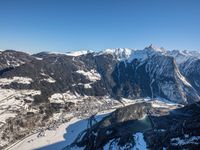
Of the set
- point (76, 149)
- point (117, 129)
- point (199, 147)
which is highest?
point (199, 147)

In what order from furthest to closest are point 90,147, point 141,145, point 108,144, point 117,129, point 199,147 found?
1. point 117,129
2. point 90,147
3. point 108,144
4. point 141,145
5. point 199,147

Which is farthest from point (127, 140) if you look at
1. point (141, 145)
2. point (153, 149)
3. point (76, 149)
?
point (76, 149)

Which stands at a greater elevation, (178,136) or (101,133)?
(178,136)

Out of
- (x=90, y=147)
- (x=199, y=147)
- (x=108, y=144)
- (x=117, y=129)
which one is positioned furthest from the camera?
(x=117, y=129)

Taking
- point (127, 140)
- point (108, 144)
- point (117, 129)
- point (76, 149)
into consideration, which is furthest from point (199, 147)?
point (76, 149)

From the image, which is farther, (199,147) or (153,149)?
(153,149)

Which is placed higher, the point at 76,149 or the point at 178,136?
the point at 178,136

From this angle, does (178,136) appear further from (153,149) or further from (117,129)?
(117,129)

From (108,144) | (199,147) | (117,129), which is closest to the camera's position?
(199,147)

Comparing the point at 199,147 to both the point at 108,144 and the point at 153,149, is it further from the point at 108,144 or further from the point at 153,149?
the point at 108,144
